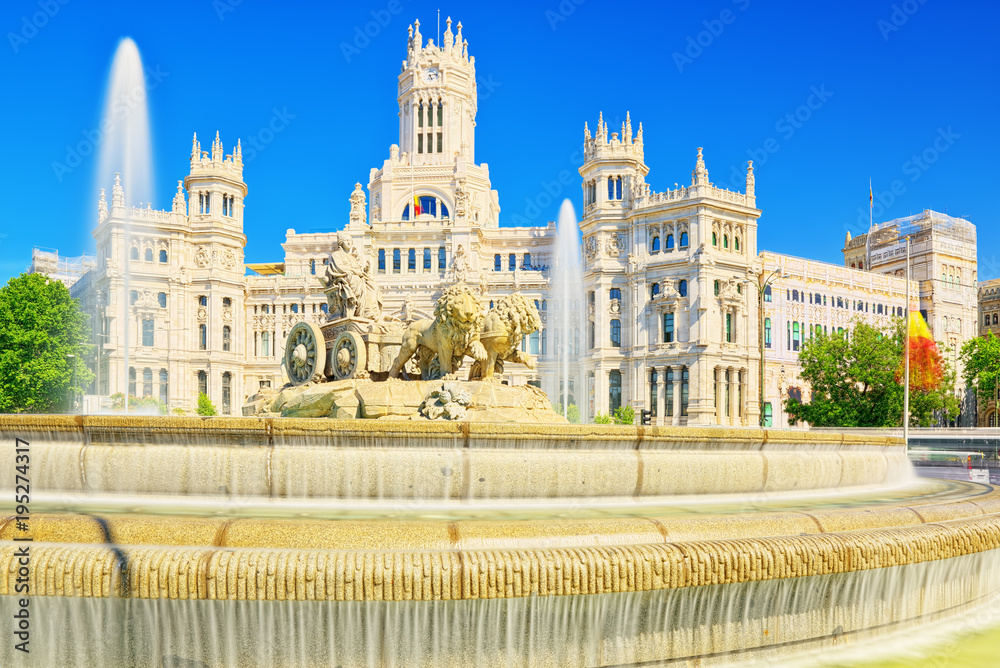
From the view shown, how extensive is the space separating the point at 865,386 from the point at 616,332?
23.5 m

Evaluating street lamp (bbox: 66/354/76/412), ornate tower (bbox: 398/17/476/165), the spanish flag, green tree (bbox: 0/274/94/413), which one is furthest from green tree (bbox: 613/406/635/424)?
ornate tower (bbox: 398/17/476/165)

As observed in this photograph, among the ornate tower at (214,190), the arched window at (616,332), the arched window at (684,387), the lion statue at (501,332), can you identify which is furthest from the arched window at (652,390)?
the lion statue at (501,332)

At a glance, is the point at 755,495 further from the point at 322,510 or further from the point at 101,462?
the point at 101,462

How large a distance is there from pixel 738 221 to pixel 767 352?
1329 centimetres

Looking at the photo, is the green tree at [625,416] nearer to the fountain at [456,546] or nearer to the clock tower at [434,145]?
the clock tower at [434,145]

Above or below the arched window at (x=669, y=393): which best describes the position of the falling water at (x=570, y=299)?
above

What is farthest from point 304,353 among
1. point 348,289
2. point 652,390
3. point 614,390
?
point 614,390

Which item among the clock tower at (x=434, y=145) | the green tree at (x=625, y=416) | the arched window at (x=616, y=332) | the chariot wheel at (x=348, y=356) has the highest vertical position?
the clock tower at (x=434, y=145)

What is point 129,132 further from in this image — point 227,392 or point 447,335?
point 227,392

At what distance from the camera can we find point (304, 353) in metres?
14.9

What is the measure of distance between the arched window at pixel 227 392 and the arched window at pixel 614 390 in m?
37.5

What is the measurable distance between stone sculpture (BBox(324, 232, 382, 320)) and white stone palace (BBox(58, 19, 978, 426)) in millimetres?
47532

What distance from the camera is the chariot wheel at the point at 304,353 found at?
1453 centimetres

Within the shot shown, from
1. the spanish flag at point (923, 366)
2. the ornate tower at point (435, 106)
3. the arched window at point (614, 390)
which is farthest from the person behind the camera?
the ornate tower at point (435, 106)
